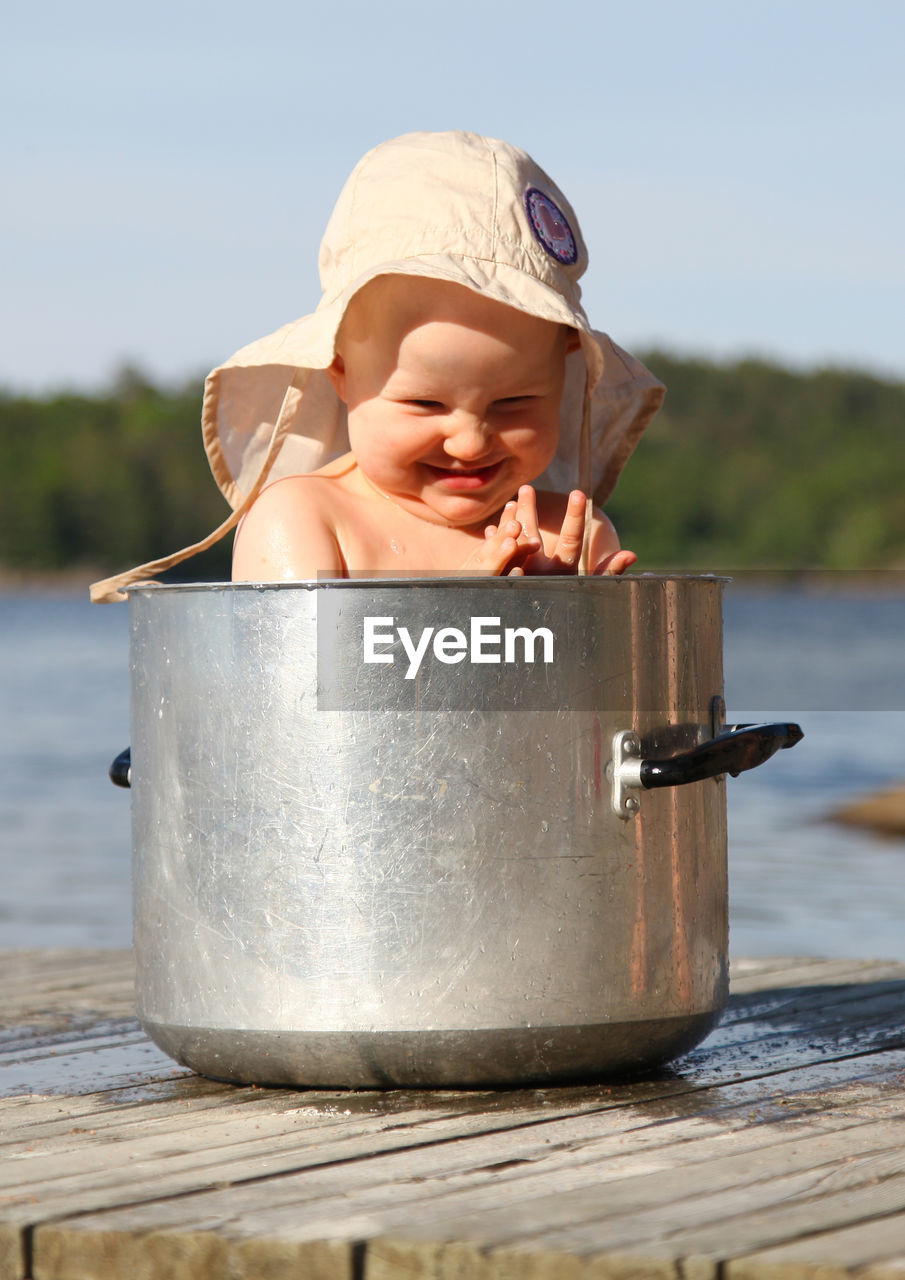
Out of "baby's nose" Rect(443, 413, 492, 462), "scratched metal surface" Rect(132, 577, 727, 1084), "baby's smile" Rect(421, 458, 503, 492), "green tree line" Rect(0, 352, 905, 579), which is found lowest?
"scratched metal surface" Rect(132, 577, 727, 1084)

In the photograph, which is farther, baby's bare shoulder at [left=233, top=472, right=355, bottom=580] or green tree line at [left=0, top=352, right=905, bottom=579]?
green tree line at [left=0, top=352, right=905, bottom=579]

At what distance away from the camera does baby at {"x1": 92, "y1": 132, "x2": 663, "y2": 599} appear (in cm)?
256

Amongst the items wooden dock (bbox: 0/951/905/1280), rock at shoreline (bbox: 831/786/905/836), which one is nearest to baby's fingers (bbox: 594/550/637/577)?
wooden dock (bbox: 0/951/905/1280)

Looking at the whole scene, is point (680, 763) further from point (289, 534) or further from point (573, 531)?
point (289, 534)

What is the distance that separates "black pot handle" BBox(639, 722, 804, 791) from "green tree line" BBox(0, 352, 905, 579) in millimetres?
37427

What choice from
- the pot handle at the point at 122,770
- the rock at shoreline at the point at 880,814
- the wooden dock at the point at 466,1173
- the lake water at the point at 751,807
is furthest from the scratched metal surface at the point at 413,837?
the rock at shoreline at the point at 880,814

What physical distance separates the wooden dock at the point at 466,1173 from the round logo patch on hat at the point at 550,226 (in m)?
1.26

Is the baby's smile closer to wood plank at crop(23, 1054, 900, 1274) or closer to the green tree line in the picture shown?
wood plank at crop(23, 1054, 900, 1274)

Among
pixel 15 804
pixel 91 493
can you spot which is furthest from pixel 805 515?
pixel 15 804

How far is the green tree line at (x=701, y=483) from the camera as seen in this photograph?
141 ft

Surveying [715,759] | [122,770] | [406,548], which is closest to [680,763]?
[715,759]

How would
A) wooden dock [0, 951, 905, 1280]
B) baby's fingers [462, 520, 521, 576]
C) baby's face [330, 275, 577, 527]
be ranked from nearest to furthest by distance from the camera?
wooden dock [0, 951, 905, 1280]
baby's fingers [462, 520, 521, 576]
baby's face [330, 275, 577, 527]

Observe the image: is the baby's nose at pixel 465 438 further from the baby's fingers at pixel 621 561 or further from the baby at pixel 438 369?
the baby's fingers at pixel 621 561

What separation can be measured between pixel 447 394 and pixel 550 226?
0.32m
